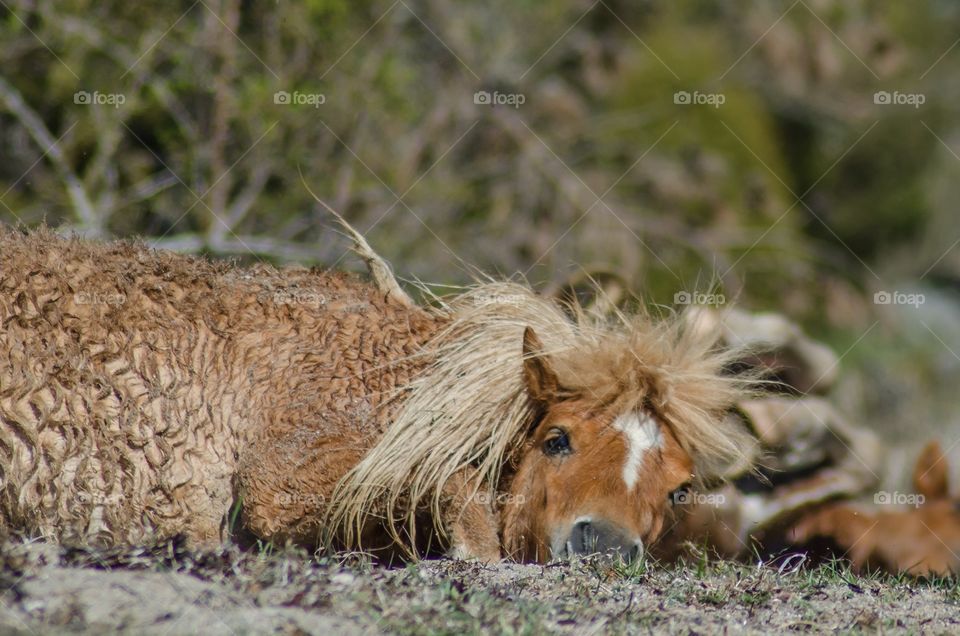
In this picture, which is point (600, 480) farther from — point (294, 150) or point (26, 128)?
point (26, 128)

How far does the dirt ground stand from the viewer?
2.85 metres

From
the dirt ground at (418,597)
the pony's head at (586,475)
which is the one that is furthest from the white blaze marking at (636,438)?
the dirt ground at (418,597)

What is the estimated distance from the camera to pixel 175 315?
4.44 m

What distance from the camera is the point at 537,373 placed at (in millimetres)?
4289

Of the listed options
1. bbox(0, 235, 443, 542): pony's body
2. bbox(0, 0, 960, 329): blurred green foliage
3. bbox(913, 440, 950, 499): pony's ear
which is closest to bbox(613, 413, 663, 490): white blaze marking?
bbox(0, 235, 443, 542): pony's body

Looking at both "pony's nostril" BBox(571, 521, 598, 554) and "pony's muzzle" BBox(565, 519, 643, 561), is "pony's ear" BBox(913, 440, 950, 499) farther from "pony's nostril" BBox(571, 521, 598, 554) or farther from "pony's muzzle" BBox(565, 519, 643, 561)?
"pony's nostril" BBox(571, 521, 598, 554)

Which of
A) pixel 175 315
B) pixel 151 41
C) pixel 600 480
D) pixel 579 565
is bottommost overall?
pixel 579 565

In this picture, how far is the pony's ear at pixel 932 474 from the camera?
21.6 feet

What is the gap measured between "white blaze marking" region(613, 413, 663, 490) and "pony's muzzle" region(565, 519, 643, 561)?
200mm

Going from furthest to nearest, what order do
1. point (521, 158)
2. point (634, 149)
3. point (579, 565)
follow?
point (634, 149) < point (521, 158) < point (579, 565)

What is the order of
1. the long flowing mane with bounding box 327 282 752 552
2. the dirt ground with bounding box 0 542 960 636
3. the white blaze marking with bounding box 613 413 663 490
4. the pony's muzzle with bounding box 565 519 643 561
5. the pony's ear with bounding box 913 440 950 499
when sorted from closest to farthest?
1. the dirt ground with bounding box 0 542 960 636
2. the pony's muzzle with bounding box 565 519 643 561
3. the white blaze marking with bounding box 613 413 663 490
4. the long flowing mane with bounding box 327 282 752 552
5. the pony's ear with bounding box 913 440 950 499

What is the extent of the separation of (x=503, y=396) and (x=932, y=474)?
11.4ft

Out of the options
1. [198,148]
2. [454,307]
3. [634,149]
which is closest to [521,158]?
[634,149]

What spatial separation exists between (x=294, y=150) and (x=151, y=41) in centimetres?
142
